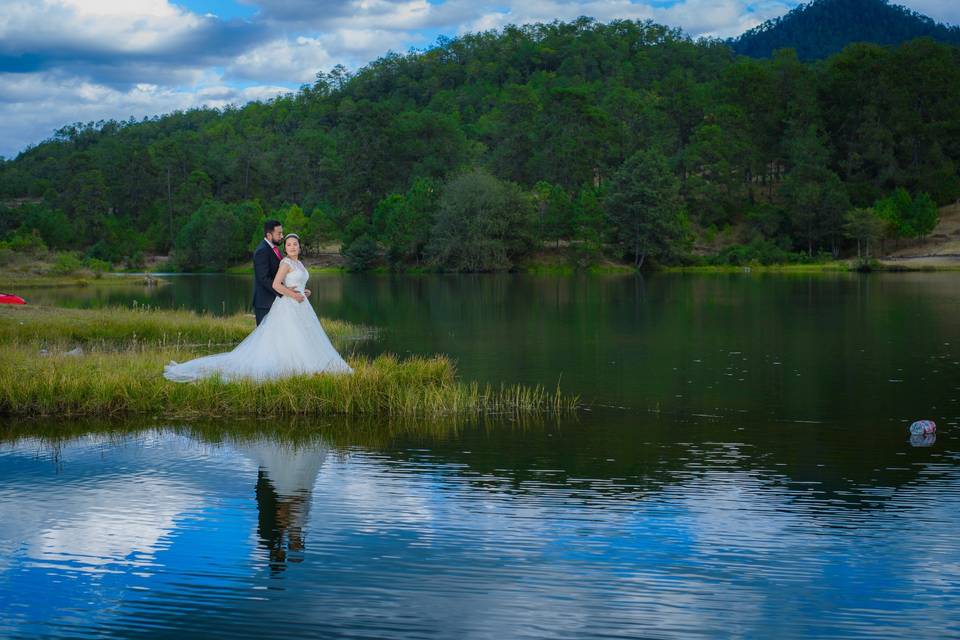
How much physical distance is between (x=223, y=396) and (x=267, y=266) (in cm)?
245

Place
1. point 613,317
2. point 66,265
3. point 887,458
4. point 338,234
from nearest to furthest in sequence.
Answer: point 887,458 < point 613,317 < point 66,265 < point 338,234

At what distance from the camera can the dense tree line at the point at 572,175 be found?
96.0 metres

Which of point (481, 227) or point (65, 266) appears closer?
point (65, 266)

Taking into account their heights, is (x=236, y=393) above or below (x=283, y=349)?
below

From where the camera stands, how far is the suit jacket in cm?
1711

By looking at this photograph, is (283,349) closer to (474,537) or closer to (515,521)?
(515,521)

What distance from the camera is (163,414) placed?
653 inches

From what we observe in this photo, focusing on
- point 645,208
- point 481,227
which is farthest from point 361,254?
point 645,208

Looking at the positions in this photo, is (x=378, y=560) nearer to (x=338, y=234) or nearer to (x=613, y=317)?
(x=613, y=317)

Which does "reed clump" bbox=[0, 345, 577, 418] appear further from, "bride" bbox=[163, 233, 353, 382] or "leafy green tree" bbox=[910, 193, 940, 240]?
"leafy green tree" bbox=[910, 193, 940, 240]

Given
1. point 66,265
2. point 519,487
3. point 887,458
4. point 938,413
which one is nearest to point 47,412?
point 519,487

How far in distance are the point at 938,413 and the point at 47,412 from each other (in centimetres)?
1573

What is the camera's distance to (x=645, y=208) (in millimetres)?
92375

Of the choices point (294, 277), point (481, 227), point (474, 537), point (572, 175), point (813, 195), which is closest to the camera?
point (474, 537)
